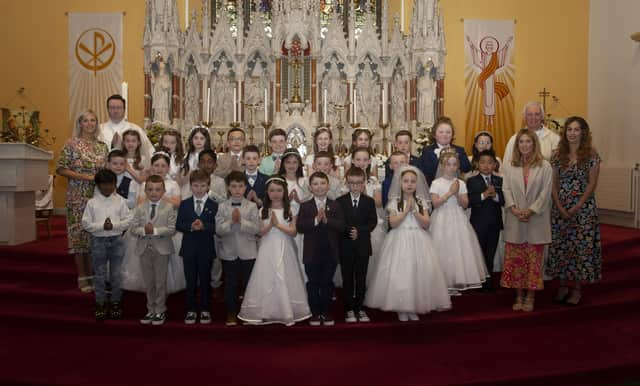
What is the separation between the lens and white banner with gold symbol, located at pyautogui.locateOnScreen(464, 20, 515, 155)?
32.0 ft

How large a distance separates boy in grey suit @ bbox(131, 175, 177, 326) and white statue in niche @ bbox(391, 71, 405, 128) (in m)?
5.42

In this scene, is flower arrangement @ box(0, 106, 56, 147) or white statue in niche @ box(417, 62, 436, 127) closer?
flower arrangement @ box(0, 106, 56, 147)

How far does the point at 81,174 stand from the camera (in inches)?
174

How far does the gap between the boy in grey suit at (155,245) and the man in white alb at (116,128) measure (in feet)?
3.20

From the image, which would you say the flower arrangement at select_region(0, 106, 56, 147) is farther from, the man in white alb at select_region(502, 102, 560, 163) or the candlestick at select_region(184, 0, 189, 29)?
the man in white alb at select_region(502, 102, 560, 163)

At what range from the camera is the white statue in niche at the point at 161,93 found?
8016 millimetres

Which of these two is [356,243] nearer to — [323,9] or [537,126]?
[537,126]

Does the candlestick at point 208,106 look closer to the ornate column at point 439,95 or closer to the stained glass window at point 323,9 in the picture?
A: the stained glass window at point 323,9

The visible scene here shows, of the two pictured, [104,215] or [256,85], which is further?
[256,85]

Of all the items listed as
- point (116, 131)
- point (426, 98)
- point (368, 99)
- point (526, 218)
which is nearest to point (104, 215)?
point (116, 131)

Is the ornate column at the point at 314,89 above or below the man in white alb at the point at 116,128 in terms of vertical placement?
above

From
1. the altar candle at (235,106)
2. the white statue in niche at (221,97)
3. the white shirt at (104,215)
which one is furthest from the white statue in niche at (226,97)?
the white shirt at (104,215)

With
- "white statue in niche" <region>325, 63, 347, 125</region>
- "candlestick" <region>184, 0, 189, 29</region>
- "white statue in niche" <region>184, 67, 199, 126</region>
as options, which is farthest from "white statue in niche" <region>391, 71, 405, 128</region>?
"candlestick" <region>184, 0, 189, 29</region>

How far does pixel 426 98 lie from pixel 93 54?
609 cm
